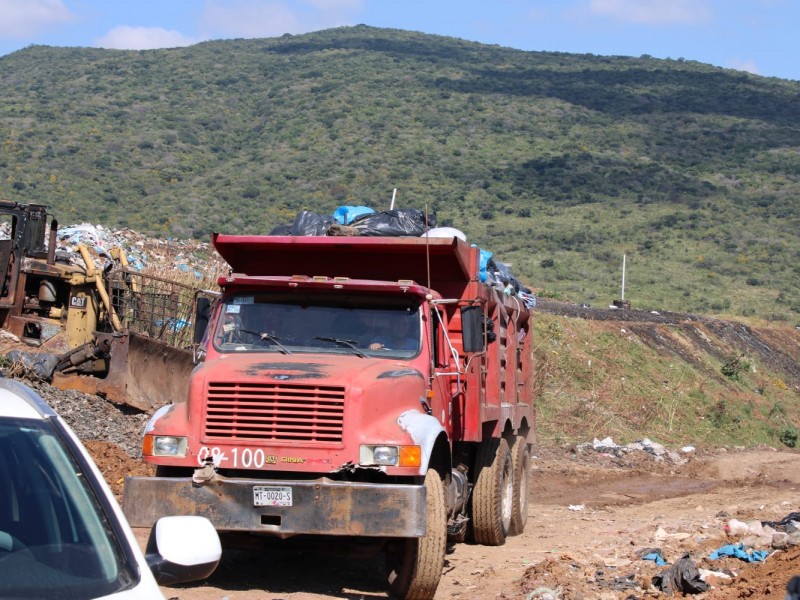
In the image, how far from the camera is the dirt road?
8.19m

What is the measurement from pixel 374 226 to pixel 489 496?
2.74 meters

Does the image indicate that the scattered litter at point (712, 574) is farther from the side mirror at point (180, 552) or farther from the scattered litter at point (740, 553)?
the side mirror at point (180, 552)

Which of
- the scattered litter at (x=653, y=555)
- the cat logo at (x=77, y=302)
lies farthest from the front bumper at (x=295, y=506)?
the cat logo at (x=77, y=302)

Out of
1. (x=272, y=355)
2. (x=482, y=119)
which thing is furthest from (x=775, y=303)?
(x=272, y=355)

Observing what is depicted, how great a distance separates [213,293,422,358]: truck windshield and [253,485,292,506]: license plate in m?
1.31

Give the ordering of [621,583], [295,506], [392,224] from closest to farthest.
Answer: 1. [295,506]
2. [621,583]
3. [392,224]

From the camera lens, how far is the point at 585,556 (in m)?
9.91

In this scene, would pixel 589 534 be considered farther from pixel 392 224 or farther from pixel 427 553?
pixel 427 553

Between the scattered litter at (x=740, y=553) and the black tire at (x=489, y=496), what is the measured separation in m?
2.20

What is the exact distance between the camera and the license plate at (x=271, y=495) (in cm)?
769

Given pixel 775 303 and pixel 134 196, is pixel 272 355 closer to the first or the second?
pixel 775 303

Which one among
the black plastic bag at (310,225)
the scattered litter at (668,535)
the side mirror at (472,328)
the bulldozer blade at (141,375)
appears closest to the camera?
the side mirror at (472,328)

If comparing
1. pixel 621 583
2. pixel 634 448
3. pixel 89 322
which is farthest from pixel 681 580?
pixel 634 448

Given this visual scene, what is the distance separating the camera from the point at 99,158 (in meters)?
60.2
